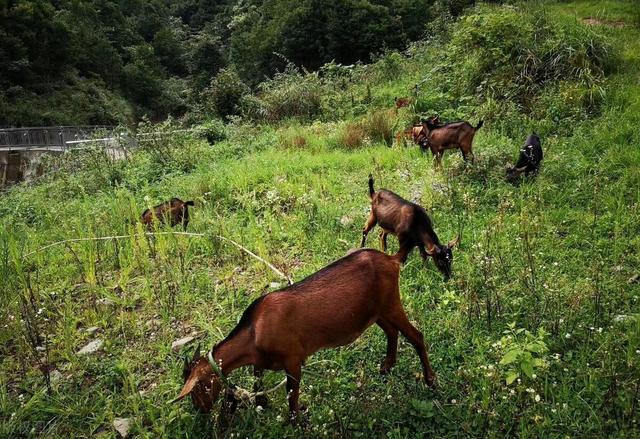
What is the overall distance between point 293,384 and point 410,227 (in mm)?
1916

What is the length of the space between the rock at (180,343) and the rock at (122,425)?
0.68 m

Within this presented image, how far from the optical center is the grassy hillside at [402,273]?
3004mm

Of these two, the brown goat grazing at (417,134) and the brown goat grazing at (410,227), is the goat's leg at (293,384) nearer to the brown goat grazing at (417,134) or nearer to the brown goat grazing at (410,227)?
the brown goat grazing at (410,227)

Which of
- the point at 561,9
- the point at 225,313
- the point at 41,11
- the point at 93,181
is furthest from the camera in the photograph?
the point at 41,11

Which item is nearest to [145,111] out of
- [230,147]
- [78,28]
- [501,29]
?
[78,28]

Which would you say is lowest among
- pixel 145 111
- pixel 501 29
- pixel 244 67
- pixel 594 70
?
pixel 145 111

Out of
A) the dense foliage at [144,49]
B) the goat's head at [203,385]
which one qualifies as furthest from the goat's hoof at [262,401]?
the dense foliage at [144,49]

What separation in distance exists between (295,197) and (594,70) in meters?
6.09

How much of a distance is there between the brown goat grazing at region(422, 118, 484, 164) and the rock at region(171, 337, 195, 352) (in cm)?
426

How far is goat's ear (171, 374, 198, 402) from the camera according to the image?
8.89 feet

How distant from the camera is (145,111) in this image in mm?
40281

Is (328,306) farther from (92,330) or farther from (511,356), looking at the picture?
(92,330)

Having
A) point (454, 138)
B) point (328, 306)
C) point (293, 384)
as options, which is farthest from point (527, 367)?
point (454, 138)

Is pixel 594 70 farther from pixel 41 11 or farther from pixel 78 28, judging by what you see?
pixel 78 28
